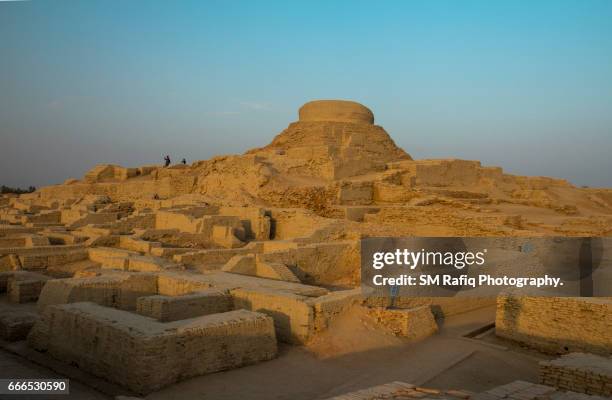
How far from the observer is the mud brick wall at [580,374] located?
455 cm

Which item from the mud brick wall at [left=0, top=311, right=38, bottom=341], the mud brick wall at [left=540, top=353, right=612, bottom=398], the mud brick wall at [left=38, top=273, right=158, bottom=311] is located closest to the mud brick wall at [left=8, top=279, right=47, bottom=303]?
the mud brick wall at [left=38, top=273, right=158, bottom=311]

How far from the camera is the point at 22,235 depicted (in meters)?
11.7

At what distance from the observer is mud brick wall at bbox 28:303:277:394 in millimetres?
4828

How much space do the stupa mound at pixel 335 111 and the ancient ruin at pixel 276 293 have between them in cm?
478

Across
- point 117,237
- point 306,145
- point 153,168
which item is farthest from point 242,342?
point 153,168

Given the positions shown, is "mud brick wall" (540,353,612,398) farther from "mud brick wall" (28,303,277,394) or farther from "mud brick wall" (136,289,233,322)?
"mud brick wall" (136,289,233,322)

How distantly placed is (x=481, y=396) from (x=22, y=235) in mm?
11414

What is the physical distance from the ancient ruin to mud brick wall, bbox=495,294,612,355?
17 millimetres

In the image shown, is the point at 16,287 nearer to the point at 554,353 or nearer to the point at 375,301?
the point at 375,301

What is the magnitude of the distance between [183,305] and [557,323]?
5.42 metres

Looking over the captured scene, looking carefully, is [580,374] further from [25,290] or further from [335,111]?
[335,111]

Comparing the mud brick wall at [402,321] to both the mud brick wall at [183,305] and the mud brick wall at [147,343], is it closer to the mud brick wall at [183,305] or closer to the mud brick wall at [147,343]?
the mud brick wall at [147,343]

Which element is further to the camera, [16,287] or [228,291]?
[16,287]

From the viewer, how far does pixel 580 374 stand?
15.5 ft
